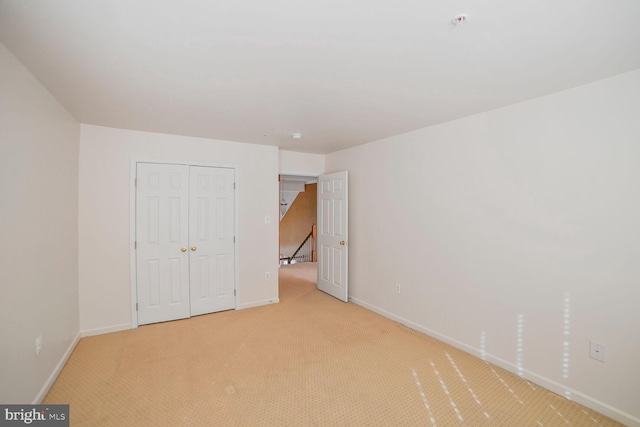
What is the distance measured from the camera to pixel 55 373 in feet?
7.84

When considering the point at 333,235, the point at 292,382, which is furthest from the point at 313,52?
the point at 333,235

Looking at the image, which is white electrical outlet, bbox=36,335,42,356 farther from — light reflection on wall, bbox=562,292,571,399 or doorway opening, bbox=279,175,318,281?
doorway opening, bbox=279,175,318,281

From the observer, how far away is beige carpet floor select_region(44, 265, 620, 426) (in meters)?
1.98

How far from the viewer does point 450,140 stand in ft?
10.0

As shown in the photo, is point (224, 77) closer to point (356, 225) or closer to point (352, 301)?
point (356, 225)

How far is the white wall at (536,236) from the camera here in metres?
1.99

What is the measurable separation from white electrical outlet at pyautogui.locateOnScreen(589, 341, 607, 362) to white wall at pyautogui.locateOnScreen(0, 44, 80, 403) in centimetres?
384

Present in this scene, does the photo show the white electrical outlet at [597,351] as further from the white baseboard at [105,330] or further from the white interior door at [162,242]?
the white baseboard at [105,330]

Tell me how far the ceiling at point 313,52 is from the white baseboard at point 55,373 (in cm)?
229

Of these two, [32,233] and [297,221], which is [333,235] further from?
[297,221]

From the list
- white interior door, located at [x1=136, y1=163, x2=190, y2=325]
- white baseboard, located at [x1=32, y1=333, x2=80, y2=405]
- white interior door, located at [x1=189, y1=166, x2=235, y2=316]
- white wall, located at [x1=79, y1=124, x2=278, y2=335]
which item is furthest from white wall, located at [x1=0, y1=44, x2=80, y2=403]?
white interior door, located at [x1=189, y1=166, x2=235, y2=316]

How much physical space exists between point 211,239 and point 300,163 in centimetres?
188

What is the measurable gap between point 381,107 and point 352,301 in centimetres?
297

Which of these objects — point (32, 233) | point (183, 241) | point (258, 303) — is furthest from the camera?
point (258, 303)
